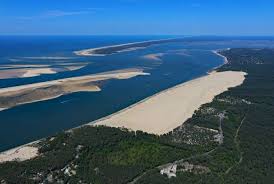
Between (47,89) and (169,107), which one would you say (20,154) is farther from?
(47,89)

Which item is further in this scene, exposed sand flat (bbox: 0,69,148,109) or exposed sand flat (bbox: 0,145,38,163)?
exposed sand flat (bbox: 0,69,148,109)

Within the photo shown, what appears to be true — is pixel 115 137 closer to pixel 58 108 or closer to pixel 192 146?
pixel 192 146

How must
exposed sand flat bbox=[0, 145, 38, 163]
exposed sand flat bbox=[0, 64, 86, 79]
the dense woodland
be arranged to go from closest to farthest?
1. the dense woodland
2. exposed sand flat bbox=[0, 145, 38, 163]
3. exposed sand flat bbox=[0, 64, 86, 79]

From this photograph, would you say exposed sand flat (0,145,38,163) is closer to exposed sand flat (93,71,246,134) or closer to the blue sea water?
the blue sea water

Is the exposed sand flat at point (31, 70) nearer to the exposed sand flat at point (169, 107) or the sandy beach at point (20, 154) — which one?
the exposed sand flat at point (169, 107)

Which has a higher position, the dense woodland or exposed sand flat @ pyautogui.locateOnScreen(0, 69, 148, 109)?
the dense woodland

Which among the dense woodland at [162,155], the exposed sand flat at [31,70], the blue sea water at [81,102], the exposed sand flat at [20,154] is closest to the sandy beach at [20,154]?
the exposed sand flat at [20,154]

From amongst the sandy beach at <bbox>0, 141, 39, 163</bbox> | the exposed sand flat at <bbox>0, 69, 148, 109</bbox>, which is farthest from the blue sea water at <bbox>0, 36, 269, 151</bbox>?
the exposed sand flat at <bbox>0, 69, 148, 109</bbox>

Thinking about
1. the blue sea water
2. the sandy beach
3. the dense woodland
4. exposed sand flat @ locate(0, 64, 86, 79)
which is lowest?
the blue sea water
